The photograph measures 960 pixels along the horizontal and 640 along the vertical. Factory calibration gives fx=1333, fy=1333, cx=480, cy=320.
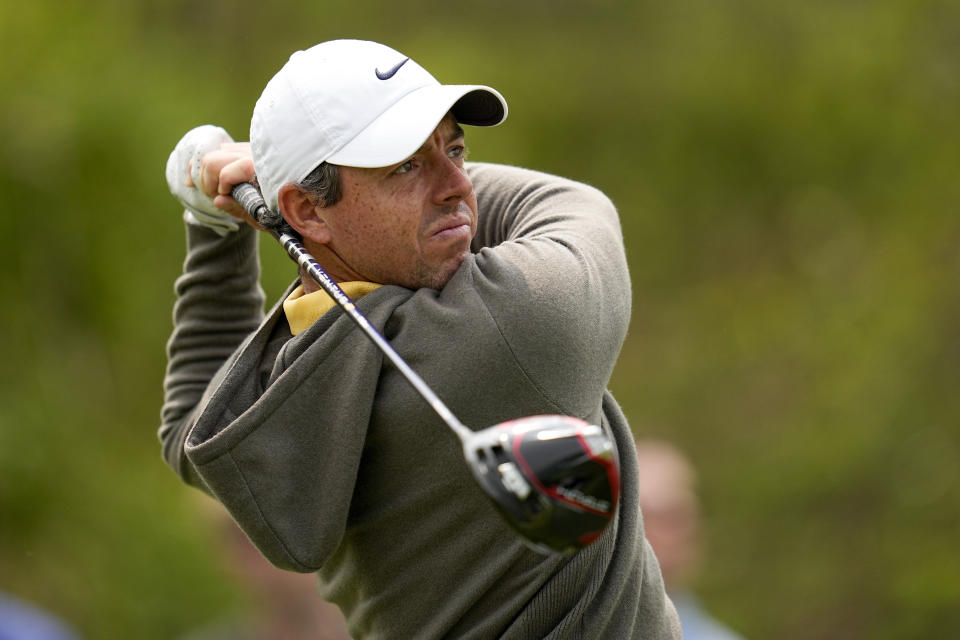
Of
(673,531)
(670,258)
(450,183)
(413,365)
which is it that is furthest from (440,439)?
(670,258)

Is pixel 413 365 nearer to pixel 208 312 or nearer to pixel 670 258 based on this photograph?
pixel 208 312

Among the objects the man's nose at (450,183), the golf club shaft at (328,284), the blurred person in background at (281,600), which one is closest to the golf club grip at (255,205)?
the golf club shaft at (328,284)

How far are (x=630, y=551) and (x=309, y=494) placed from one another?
54 centimetres

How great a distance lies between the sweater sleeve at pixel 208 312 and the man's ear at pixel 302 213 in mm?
519

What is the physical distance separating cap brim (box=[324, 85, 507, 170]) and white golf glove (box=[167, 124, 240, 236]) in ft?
1.68

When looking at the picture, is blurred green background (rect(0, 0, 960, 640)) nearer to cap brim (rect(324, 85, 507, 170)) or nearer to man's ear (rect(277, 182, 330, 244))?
man's ear (rect(277, 182, 330, 244))

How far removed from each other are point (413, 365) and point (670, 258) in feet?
21.0

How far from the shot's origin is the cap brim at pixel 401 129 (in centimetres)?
200

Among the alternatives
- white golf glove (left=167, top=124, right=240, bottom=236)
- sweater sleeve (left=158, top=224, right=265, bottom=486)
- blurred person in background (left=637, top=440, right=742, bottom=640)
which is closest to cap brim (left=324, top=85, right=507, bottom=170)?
white golf glove (left=167, top=124, right=240, bottom=236)

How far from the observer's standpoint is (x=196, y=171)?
244 cm

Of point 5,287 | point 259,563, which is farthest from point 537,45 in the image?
point 259,563

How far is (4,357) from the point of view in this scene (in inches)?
284

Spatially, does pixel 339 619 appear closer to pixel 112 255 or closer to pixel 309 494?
pixel 309 494

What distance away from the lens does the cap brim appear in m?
2.00
